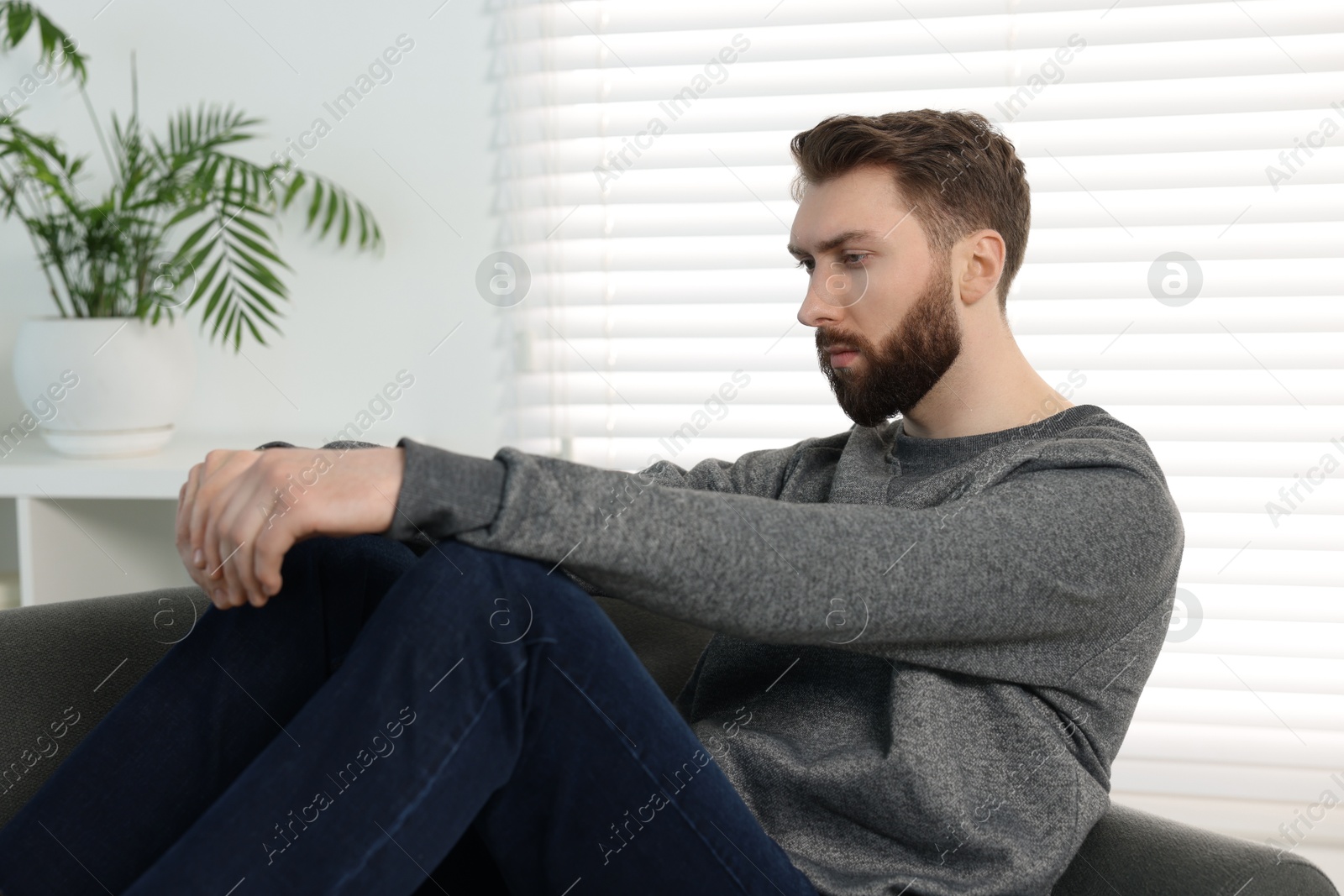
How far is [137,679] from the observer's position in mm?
1136

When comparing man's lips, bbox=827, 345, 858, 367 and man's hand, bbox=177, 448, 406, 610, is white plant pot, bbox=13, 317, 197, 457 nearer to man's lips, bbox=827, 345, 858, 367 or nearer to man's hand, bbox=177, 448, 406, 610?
man's hand, bbox=177, 448, 406, 610

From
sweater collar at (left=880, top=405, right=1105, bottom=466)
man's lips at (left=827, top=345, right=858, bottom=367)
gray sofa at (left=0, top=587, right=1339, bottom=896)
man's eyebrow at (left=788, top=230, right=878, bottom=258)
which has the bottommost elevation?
gray sofa at (left=0, top=587, right=1339, bottom=896)

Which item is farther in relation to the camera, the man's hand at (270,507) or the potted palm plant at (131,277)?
the potted palm plant at (131,277)

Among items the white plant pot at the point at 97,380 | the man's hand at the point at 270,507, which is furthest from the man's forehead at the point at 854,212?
the white plant pot at the point at 97,380

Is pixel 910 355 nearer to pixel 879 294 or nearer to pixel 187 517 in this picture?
pixel 879 294

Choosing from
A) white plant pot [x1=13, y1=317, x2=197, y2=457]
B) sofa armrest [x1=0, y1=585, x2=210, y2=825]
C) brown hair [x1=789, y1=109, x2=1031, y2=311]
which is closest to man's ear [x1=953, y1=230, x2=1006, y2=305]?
brown hair [x1=789, y1=109, x2=1031, y2=311]

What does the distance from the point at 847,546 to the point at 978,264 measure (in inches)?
20.4

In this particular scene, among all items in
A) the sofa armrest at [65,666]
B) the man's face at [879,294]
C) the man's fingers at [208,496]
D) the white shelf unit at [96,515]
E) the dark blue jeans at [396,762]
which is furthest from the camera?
the white shelf unit at [96,515]

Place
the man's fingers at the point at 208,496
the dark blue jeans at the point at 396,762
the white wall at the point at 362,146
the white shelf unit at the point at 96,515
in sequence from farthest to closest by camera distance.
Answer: the white wall at the point at 362,146, the white shelf unit at the point at 96,515, the man's fingers at the point at 208,496, the dark blue jeans at the point at 396,762

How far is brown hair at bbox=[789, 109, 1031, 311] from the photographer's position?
119cm

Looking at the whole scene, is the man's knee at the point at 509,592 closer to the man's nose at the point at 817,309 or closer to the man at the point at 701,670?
the man at the point at 701,670

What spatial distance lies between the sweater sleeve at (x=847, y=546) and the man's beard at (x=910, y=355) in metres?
0.22

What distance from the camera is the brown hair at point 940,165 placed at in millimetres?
1193

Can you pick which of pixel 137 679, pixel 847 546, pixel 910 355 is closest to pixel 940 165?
pixel 910 355
